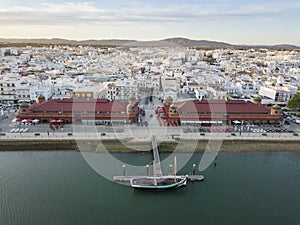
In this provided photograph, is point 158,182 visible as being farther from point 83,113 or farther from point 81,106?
point 81,106

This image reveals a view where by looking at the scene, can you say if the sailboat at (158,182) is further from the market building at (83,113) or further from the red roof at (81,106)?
the red roof at (81,106)

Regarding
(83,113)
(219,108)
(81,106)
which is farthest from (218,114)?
(81,106)

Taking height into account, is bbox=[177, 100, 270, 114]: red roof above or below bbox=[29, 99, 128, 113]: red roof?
above

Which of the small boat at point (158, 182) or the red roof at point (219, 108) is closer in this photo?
the small boat at point (158, 182)

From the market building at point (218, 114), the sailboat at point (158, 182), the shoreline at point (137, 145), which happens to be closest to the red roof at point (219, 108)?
the market building at point (218, 114)

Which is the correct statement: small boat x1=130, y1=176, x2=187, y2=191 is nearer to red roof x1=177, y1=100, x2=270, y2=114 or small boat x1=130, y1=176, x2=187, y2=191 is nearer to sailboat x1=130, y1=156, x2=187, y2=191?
sailboat x1=130, y1=156, x2=187, y2=191

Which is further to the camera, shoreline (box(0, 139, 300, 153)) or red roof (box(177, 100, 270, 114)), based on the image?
red roof (box(177, 100, 270, 114))

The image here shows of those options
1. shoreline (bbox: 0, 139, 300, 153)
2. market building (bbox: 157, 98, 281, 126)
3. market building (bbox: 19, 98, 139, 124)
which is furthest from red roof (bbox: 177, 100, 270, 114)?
market building (bbox: 19, 98, 139, 124)

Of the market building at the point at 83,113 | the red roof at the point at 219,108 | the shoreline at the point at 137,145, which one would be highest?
the red roof at the point at 219,108
